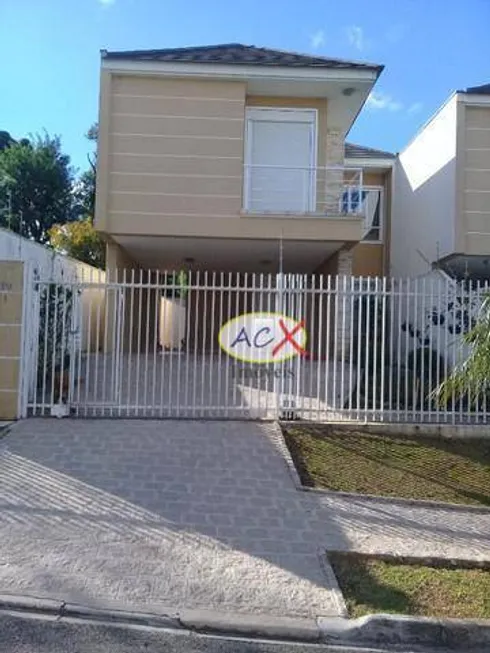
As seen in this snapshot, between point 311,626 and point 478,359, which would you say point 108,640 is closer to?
point 311,626

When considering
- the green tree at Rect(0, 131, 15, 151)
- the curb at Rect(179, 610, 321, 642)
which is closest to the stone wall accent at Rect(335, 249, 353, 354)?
the curb at Rect(179, 610, 321, 642)

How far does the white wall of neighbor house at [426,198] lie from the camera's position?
13.4 m

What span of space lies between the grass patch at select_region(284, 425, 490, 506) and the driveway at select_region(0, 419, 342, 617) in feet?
1.46

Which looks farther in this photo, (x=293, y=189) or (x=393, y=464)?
(x=293, y=189)

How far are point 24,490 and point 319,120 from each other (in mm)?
10541

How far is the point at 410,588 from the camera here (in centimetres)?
452

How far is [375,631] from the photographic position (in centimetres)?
395

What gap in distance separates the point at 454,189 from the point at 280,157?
3.78 metres

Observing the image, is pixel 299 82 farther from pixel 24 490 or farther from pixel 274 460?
pixel 24 490

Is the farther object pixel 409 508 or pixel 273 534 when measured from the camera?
pixel 409 508

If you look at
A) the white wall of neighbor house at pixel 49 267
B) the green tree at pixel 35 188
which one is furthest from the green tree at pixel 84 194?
the white wall of neighbor house at pixel 49 267

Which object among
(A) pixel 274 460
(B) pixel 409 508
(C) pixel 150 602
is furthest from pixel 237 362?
(C) pixel 150 602

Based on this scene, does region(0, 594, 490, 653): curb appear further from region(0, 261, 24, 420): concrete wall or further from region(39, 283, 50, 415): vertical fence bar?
region(39, 283, 50, 415): vertical fence bar

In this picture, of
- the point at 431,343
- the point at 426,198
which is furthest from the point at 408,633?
the point at 426,198
